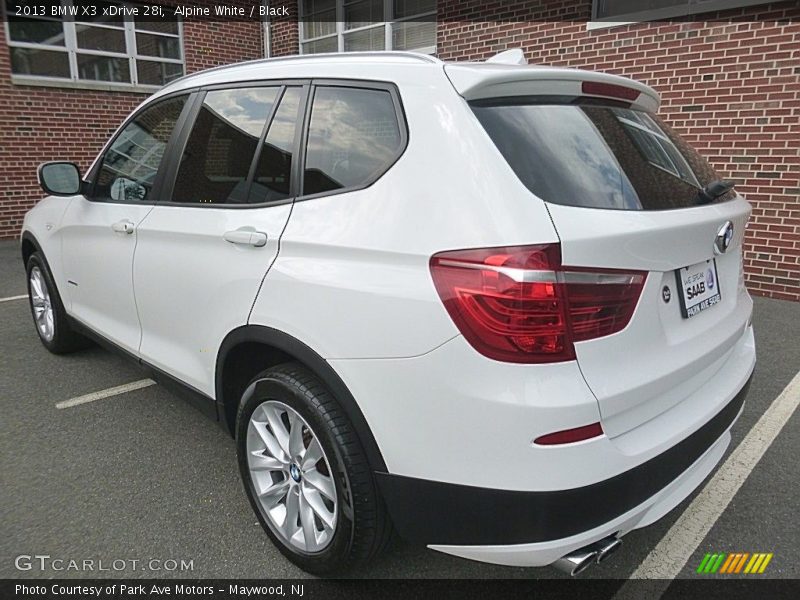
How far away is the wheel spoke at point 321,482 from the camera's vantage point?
196 centimetres

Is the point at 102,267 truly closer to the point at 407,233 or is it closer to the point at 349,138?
the point at 349,138

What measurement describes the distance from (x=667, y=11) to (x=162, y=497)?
6.63m

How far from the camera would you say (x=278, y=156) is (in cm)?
222

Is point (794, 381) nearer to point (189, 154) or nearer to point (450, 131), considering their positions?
point (450, 131)

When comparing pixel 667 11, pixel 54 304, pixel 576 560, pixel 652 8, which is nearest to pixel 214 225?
pixel 576 560

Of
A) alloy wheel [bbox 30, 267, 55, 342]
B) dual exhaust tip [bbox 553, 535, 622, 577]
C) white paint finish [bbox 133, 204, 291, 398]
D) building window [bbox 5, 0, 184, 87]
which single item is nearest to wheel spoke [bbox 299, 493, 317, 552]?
white paint finish [bbox 133, 204, 291, 398]

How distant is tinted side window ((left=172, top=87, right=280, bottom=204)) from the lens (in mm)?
2359

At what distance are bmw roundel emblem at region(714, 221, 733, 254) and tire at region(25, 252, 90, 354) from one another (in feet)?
12.8

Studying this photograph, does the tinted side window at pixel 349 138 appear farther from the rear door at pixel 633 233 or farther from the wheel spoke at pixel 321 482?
the wheel spoke at pixel 321 482

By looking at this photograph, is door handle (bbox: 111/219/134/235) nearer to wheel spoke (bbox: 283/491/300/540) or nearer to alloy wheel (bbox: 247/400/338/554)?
alloy wheel (bbox: 247/400/338/554)

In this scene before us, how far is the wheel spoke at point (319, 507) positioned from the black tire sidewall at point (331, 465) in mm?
73

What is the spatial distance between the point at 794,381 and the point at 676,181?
2618 millimetres

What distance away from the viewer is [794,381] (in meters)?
3.83

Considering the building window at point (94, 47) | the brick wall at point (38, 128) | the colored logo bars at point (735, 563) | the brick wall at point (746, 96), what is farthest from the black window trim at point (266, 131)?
the building window at point (94, 47)
